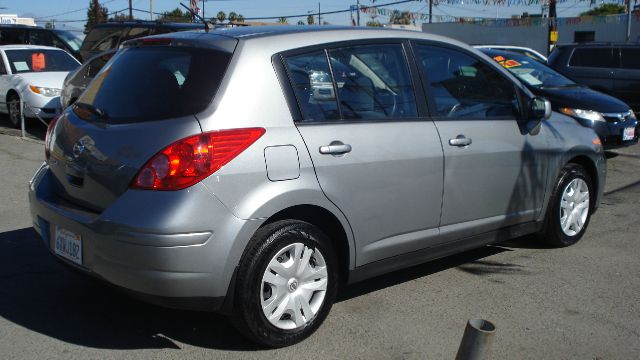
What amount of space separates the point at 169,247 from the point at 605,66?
12.7m

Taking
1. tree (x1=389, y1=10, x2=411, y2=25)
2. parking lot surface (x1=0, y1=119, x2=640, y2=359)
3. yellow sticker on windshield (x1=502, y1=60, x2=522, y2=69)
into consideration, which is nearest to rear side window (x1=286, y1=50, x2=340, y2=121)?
parking lot surface (x1=0, y1=119, x2=640, y2=359)

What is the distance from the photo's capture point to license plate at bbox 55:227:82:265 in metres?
3.70

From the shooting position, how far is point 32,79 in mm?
12234

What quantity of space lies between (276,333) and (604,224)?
413 centimetres

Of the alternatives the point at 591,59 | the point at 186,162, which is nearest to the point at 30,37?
the point at 591,59

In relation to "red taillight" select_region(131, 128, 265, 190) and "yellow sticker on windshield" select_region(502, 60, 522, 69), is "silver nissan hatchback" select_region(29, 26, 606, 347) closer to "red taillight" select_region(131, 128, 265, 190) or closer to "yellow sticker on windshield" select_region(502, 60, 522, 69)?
"red taillight" select_region(131, 128, 265, 190)

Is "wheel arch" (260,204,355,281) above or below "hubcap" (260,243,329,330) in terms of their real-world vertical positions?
above

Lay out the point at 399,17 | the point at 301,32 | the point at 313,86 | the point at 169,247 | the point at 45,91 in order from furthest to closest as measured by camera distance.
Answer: the point at 399,17 < the point at 45,91 < the point at 301,32 < the point at 313,86 < the point at 169,247

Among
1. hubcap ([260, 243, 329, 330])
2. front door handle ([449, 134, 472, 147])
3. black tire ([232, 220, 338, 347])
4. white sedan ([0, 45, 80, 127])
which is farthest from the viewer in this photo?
white sedan ([0, 45, 80, 127])

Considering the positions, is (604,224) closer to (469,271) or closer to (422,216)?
(469,271)

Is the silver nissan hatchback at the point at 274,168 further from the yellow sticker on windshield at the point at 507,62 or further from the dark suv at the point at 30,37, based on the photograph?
the dark suv at the point at 30,37

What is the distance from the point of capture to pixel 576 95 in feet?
32.4

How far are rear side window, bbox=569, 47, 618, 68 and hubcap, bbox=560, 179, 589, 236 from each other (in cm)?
900

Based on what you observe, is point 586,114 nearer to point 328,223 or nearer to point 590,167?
point 590,167
